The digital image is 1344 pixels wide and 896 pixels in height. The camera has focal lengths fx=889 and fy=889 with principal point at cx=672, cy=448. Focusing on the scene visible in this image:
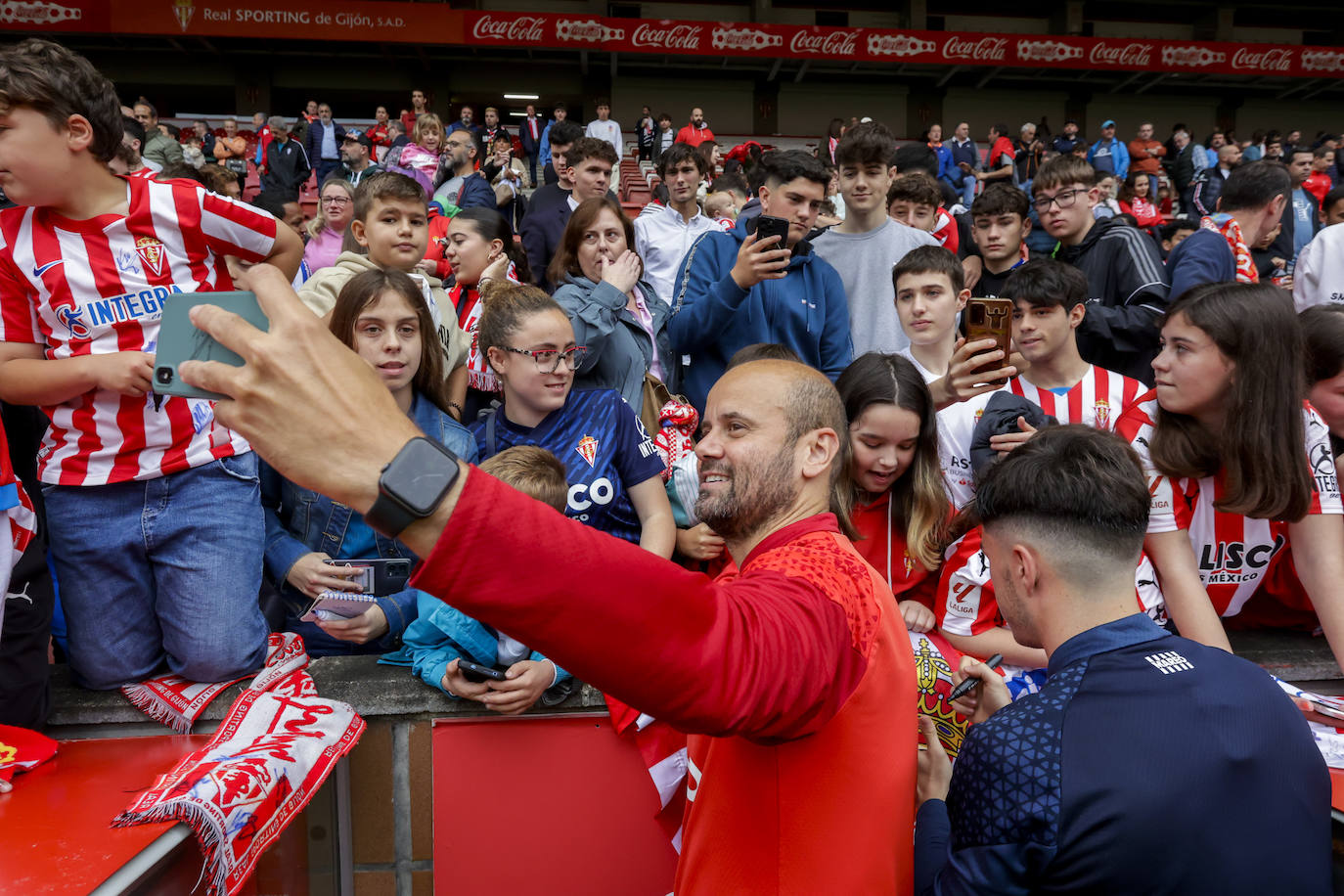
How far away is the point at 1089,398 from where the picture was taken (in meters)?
3.28

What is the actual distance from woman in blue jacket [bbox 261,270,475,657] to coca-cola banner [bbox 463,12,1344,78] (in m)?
21.5

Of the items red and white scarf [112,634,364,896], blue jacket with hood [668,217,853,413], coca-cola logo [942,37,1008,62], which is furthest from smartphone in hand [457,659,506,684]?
coca-cola logo [942,37,1008,62]

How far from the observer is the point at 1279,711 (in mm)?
1494

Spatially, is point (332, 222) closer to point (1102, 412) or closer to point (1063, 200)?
point (1063, 200)

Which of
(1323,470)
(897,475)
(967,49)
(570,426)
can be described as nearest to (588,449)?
(570,426)

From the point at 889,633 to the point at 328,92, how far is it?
26.3m

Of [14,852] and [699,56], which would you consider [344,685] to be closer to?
[14,852]

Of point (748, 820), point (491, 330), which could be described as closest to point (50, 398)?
point (491, 330)

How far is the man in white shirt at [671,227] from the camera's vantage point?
521 centimetres

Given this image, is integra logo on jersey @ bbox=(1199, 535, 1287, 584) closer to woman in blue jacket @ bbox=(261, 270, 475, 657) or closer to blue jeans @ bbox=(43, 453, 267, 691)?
woman in blue jacket @ bbox=(261, 270, 475, 657)

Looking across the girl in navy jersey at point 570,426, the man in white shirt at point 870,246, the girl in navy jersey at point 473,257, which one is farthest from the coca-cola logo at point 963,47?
the girl in navy jersey at point 570,426

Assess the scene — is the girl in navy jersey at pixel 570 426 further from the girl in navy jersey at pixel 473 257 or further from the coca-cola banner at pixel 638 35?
the coca-cola banner at pixel 638 35

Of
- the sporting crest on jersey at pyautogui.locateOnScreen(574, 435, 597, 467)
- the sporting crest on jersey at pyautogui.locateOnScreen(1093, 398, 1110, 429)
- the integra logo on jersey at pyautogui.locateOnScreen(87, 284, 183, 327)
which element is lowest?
the sporting crest on jersey at pyautogui.locateOnScreen(574, 435, 597, 467)

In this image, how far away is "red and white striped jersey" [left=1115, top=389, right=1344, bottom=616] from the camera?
2.68m
